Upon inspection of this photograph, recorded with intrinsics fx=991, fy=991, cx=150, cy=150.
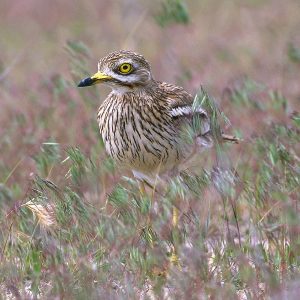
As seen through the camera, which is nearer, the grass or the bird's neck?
the grass

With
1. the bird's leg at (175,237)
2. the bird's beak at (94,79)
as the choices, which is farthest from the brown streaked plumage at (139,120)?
the bird's leg at (175,237)

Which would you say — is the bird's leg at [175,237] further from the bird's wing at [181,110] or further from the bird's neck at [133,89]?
the bird's neck at [133,89]

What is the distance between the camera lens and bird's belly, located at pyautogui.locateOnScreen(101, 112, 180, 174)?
5.81 m

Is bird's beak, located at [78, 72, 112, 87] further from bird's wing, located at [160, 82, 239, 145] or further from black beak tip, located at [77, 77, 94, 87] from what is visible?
bird's wing, located at [160, 82, 239, 145]

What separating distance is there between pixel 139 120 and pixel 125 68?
0.32 meters

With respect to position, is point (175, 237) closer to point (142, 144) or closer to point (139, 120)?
point (142, 144)

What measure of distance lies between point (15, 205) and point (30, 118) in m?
2.89

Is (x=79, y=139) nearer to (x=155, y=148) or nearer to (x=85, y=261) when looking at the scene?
(x=155, y=148)

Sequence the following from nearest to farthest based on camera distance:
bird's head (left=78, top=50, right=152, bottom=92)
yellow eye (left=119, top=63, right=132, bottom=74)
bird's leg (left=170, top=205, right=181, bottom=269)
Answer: bird's leg (left=170, top=205, right=181, bottom=269) < bird's head (left=78, top=50, right=152, bottom=92) < yellow eye (left=119, top=63, right=132, bottom=74)

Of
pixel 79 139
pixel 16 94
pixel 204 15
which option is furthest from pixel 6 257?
pixel 204 15

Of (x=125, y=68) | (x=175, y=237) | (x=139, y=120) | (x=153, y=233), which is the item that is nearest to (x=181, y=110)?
(x=139, y=120)

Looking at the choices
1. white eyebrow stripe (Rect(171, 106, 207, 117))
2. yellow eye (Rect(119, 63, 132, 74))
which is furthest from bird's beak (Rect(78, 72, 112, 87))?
white eyebrow stripe (Rect(171, 106, 207, 117))

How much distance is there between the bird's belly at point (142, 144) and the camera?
5.81 m

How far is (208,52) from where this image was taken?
10.5m
